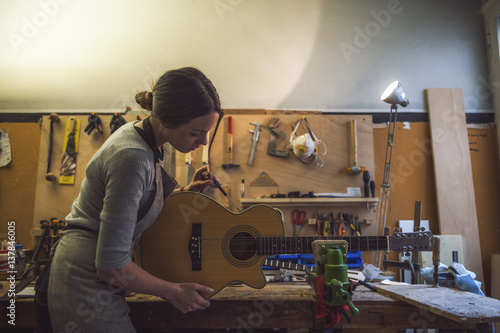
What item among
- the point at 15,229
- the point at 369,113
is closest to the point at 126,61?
the point at 15,229

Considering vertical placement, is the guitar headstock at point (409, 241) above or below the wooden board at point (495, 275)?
above

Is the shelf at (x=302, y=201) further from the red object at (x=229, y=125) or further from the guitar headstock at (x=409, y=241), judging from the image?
the guitar headstock at (x=409, y=241)

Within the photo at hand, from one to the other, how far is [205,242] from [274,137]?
5.25 ft

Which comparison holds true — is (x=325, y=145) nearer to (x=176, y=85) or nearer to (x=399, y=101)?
(x=399, y=101)

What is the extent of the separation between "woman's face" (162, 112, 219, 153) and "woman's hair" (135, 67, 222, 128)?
2cm

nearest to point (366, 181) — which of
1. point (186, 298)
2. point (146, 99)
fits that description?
point (186, 298)

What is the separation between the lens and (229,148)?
2.96 m

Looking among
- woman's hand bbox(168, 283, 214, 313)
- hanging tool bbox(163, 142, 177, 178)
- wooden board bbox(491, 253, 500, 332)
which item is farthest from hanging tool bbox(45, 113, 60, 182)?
wooden board bbox(491, 253, 500, 332)

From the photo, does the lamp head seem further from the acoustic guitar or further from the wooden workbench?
the wooden workbench

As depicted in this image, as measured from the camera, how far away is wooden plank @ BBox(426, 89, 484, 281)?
9.51 feet

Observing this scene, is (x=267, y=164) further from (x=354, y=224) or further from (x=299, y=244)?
(x=299, y=244)

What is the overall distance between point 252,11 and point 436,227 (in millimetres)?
2929

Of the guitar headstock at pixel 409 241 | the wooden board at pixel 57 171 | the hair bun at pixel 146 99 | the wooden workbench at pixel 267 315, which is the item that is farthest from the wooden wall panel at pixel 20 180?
the guitar headstock at pixel 409 241

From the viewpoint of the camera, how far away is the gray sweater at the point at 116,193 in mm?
1060
